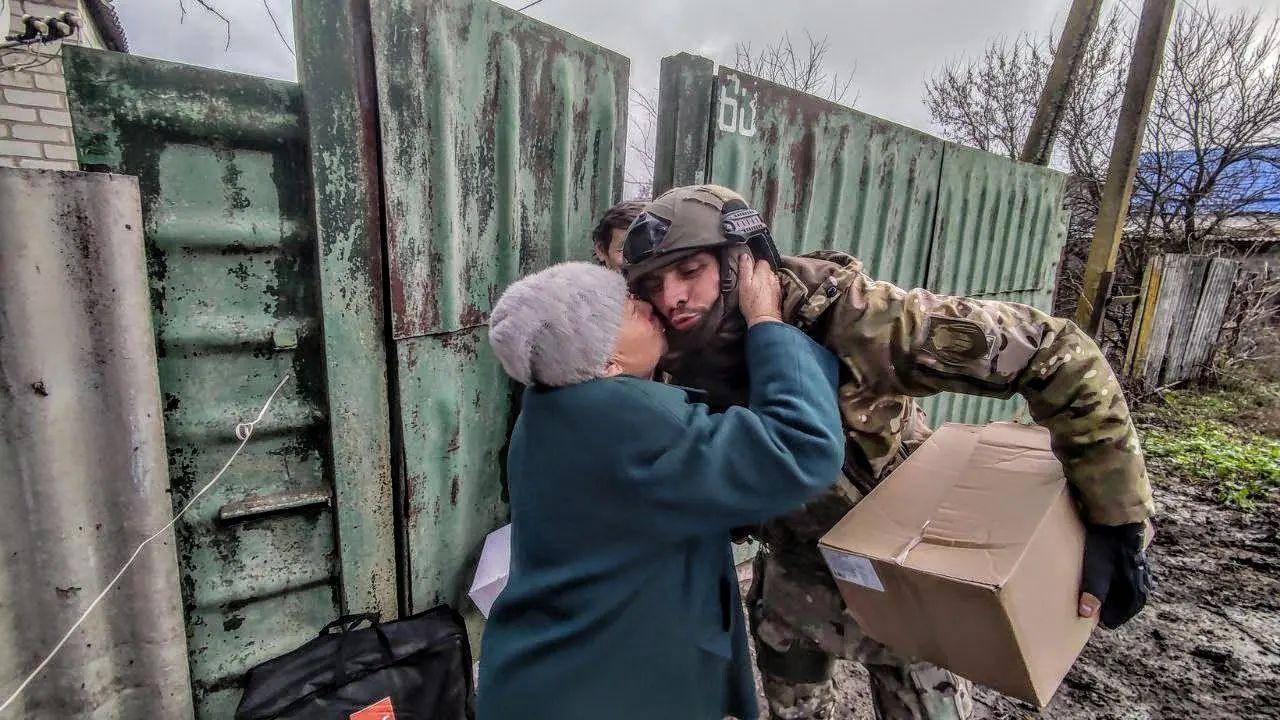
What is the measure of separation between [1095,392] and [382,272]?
178 centimetres

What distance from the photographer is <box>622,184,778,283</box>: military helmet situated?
1361 mm

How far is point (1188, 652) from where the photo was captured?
106 inches

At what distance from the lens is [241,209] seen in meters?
1.50

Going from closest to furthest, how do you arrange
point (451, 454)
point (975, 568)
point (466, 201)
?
point (975, 568), point (466, 201), point (451, 454)

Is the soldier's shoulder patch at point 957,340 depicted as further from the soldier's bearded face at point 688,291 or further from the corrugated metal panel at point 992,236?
the corrugated metal panel at point 992,236

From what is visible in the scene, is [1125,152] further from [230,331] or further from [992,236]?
[230,331]

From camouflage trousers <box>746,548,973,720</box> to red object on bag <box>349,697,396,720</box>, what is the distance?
106cm

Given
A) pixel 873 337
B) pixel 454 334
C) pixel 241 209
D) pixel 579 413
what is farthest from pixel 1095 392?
pixel 241 209

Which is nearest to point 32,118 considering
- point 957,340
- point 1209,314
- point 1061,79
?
point 957,340

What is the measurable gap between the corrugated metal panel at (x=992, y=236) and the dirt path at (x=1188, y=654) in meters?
1.50

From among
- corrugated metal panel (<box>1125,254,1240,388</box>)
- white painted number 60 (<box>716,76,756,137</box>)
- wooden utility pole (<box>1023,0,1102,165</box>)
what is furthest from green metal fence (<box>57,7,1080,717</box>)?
corrugated metal panel (<box>1125,254,1240,388</box>)

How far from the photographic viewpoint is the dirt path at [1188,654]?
7.64ft

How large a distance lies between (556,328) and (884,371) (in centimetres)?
78

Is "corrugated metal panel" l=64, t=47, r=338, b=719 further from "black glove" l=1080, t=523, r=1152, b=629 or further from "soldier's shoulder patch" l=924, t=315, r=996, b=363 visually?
"black glove" l=1080, t=523, r=1152, b=629
